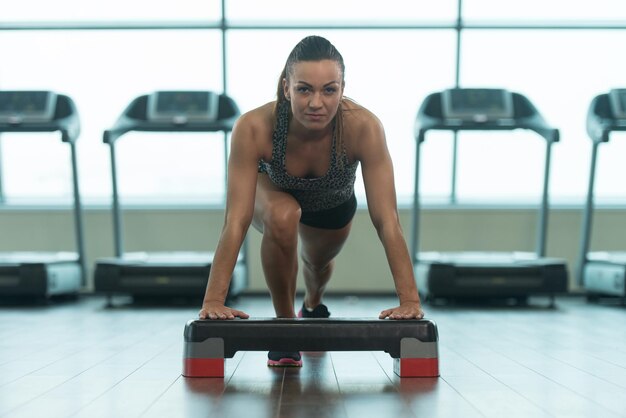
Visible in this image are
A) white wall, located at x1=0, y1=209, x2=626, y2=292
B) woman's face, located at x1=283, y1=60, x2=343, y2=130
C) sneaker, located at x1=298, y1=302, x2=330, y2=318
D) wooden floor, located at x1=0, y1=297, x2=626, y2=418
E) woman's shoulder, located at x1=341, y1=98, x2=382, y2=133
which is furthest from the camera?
white wall, located at x1=0, y1=209, x2=626, y2=292

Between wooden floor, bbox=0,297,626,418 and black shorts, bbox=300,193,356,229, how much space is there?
1.51ft

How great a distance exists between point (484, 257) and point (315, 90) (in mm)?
2967

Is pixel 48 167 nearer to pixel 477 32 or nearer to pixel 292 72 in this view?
pixel 477 32

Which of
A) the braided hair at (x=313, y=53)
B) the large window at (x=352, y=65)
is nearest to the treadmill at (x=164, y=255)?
the large window at (x=352, y=65)

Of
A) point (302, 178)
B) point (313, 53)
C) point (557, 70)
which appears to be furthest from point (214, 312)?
point (557, 70)

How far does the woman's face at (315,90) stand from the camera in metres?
2.02

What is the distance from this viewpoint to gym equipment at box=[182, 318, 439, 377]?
2.07 m

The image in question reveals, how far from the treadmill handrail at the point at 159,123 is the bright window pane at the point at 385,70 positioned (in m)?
0.68

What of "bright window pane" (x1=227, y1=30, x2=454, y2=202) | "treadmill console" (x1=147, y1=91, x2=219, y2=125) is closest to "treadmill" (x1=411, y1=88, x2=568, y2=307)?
"bright window pane" (x1=227, y1=30, x2=454, y2=202)

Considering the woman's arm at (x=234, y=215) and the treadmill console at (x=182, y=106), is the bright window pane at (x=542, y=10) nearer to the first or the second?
the treadmill console at (x=182, y=106)

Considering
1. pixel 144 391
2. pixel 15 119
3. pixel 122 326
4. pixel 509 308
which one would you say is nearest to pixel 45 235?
pixel 15 119

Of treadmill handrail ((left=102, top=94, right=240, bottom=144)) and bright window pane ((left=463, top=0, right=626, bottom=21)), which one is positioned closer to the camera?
treadmill handrail ((left=102, top=94, right=240, bottom=144))

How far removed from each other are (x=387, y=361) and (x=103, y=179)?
139 inches

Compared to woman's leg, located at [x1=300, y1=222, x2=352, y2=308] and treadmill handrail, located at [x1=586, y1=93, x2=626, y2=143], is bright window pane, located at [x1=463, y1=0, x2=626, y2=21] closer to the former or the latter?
treadmill handrail, located at [x1=586, y1=93, x2=626, y2=143]
